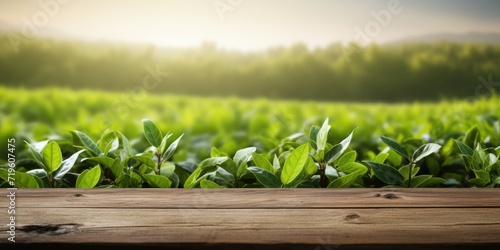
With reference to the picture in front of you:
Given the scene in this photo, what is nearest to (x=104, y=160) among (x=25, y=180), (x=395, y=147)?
(x=25, y=180)

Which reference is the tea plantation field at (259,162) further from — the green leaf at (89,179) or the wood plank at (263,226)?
the wood plank at (263,226)

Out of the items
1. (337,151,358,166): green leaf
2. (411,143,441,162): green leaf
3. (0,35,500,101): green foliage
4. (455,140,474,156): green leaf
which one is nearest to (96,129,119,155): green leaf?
(337,151,358,166): green leaf

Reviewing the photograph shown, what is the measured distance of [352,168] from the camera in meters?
1.08

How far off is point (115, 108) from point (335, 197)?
7.06ft

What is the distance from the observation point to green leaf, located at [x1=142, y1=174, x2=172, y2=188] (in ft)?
3.41

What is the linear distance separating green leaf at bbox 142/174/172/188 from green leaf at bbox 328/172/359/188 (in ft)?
1.04

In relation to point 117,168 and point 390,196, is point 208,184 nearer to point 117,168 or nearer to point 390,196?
point 117,168

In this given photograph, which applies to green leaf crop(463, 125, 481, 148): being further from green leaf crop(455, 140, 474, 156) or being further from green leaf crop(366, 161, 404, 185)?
green leaf crop(366, 161, 404, 185)

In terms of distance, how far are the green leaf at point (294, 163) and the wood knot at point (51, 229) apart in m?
0.39

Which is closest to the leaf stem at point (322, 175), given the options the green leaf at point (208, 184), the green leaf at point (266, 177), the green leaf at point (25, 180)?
the green leaf at point (266, 177)

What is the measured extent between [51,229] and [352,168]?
0.58 m

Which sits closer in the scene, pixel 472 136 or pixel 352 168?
pixel 352 168

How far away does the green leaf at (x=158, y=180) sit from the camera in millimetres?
1040

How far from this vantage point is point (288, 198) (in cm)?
92
